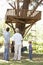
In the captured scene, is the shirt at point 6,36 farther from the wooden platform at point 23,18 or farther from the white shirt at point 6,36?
the wooden platform at point 23,18

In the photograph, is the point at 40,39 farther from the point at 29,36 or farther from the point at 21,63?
the point at 21,63

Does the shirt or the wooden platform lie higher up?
the wooden platform

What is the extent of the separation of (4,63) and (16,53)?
46.3 inches

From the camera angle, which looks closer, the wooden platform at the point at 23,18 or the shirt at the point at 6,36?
the shirt at the point at 6,36

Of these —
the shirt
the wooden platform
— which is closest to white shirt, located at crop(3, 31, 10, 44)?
the shirt

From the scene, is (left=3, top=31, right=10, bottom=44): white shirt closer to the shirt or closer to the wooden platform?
the shirt

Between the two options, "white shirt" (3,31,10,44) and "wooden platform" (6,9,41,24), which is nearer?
"white shirt" (3,31,10,44)

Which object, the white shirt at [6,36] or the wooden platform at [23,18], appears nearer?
the white shirt at [6,36]

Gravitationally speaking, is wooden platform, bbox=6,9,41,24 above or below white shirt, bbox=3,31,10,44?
above

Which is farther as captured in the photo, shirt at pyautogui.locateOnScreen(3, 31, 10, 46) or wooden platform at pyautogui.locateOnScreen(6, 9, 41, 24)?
wooden platform at pyautogui.locateOnScreen(6, 9, 41, 24)

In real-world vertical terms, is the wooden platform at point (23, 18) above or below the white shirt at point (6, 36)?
above

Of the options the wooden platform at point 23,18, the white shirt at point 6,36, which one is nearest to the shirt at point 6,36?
the white shirt at point 6,36

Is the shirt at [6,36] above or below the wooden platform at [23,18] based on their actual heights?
below

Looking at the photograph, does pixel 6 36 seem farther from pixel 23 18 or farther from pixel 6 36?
pixel 23 18
